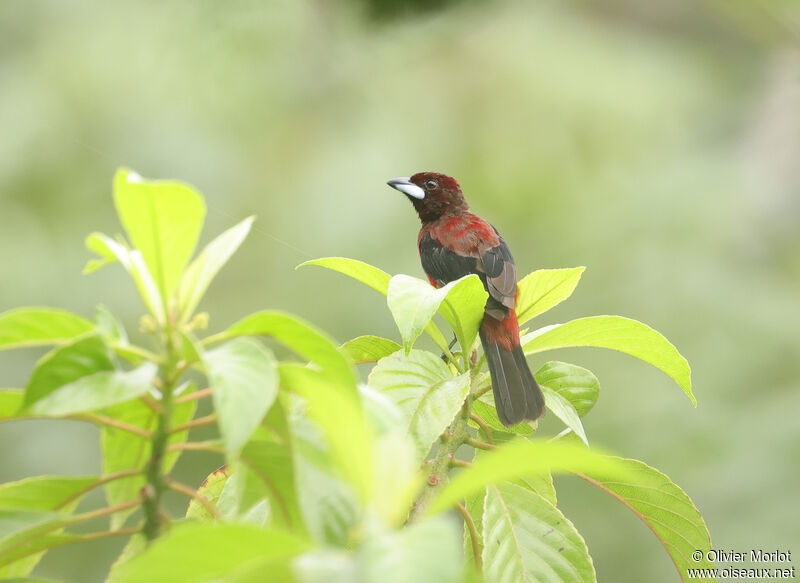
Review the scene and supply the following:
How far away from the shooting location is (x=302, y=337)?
2.74ft

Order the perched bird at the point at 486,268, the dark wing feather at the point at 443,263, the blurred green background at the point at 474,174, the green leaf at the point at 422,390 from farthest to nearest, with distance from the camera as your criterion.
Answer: the blurred green background at the point at 474,174
the dark wing feather at the point at 443,263
the perched bird at the point at 486,268
the green leaf at the point at 422,390

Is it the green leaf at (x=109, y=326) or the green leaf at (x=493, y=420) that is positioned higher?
the green leaf at (x=109, y=326)

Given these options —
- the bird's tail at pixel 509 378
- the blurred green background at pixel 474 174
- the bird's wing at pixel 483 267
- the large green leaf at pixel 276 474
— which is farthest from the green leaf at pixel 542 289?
the blurred green background at pixel 474 174

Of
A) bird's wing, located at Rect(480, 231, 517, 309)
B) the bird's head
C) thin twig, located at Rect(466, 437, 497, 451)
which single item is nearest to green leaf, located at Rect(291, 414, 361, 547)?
thin twig, located at Rect(466, 437, 497, 451)

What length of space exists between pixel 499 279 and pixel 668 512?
1.22m

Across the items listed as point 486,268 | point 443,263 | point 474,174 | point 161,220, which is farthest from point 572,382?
point 474,174

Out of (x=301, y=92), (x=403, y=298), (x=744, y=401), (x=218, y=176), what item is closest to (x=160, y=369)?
(x=403, y=298)

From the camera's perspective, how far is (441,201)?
11.8ft

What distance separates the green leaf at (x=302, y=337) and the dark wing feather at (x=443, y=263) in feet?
6.54

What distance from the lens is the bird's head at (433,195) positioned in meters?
3.60

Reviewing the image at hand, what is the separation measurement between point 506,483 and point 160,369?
61 cm

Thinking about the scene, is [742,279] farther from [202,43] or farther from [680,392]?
[202,43]

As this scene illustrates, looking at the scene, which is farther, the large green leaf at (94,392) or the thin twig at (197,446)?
the thin twig at (197,446)

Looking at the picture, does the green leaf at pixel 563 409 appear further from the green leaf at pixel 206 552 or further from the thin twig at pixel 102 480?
the green leaf at pixel 206 552
